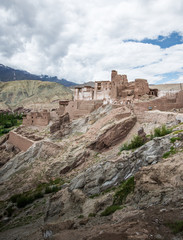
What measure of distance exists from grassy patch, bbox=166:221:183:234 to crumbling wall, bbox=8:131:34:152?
85.7ft

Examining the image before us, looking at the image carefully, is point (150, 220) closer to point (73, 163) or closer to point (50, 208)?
point (50, 208)

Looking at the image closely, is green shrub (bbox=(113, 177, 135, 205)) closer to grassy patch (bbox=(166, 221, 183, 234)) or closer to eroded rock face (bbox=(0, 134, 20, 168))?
grassy patch (bbox=(166, 221, 183, 234))

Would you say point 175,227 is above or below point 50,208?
above

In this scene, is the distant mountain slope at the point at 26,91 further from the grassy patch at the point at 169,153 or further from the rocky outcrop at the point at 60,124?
the grassy patch at the point at 169,153

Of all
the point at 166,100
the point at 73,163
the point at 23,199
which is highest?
the point at 166,100

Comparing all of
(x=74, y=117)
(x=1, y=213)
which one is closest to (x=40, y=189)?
(x=1, y=213)

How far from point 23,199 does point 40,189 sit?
1813 millimetres

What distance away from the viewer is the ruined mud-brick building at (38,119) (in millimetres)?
40562

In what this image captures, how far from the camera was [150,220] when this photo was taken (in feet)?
22.6

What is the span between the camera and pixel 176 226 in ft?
20.1

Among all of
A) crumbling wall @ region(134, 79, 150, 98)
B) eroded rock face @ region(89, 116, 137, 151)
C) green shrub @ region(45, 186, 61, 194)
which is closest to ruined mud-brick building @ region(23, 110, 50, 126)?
crumbling wall @ region(134, 79, 150, 98)

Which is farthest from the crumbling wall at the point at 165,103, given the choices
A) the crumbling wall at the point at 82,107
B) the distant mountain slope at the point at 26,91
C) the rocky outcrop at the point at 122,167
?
the distant mountain slope at the point at 26,91

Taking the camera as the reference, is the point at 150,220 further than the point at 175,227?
Yes

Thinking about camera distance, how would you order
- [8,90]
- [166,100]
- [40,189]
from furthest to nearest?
[8,90]
[166,100]
[40,189]
